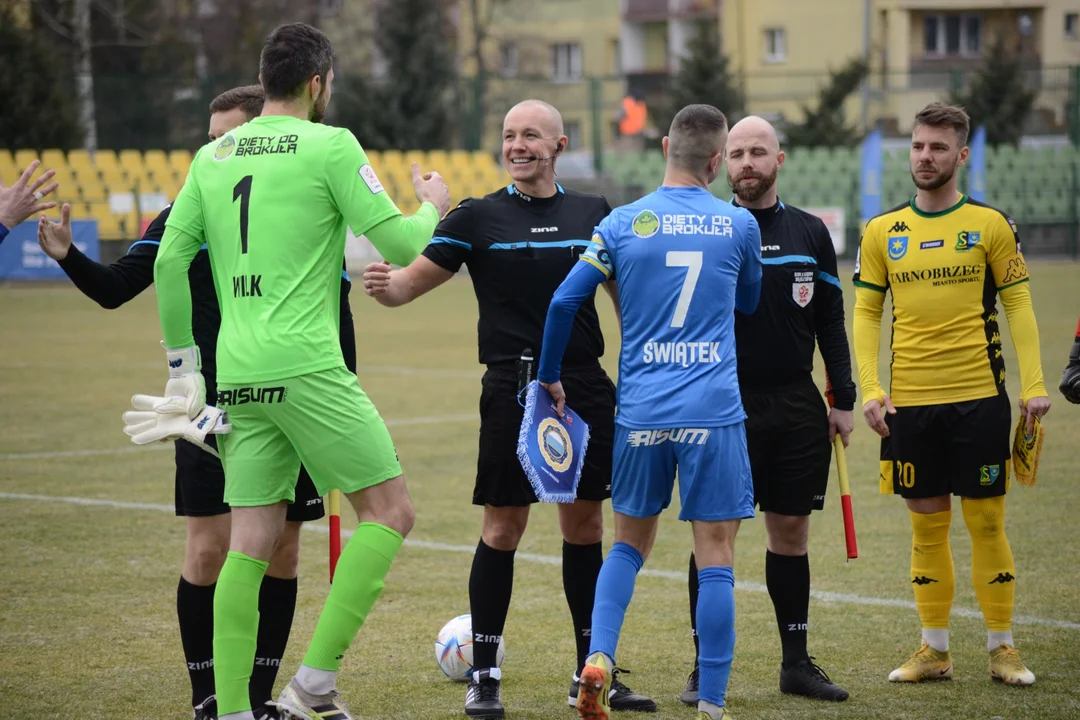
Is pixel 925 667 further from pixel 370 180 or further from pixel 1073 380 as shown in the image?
pixel 370 180

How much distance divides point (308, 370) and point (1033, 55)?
55.0 meters

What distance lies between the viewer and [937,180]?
5551 mm

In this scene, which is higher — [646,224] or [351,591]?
[646,224]

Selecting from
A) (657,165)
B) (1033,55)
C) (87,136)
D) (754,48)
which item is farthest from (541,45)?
(87,136)

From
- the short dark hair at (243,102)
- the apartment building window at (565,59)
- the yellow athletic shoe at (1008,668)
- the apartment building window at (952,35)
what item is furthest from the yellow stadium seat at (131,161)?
the apartment building window at (952,35)

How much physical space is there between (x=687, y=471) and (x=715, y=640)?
0.58 metres

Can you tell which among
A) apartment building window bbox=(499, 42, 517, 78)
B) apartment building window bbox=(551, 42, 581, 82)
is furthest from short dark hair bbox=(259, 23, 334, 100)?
apartment building window bbox=(551, 42, 581, 82)

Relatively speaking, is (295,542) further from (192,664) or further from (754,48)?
(754,48)

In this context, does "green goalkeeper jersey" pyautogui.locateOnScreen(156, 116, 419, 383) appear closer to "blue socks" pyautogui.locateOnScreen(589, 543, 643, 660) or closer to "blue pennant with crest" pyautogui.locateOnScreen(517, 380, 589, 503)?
"blue pennant with crest" pyautogui.locateOnScreen(517, 380, 589, 503)

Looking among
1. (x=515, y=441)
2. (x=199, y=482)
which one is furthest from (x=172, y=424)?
(x=515, y=441)

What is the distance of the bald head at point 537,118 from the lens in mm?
5285

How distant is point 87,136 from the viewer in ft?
107

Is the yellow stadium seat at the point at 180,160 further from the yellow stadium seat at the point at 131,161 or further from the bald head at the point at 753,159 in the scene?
the bald head at the point at 753,159

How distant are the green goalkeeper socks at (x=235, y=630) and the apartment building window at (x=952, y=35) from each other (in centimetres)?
5349
